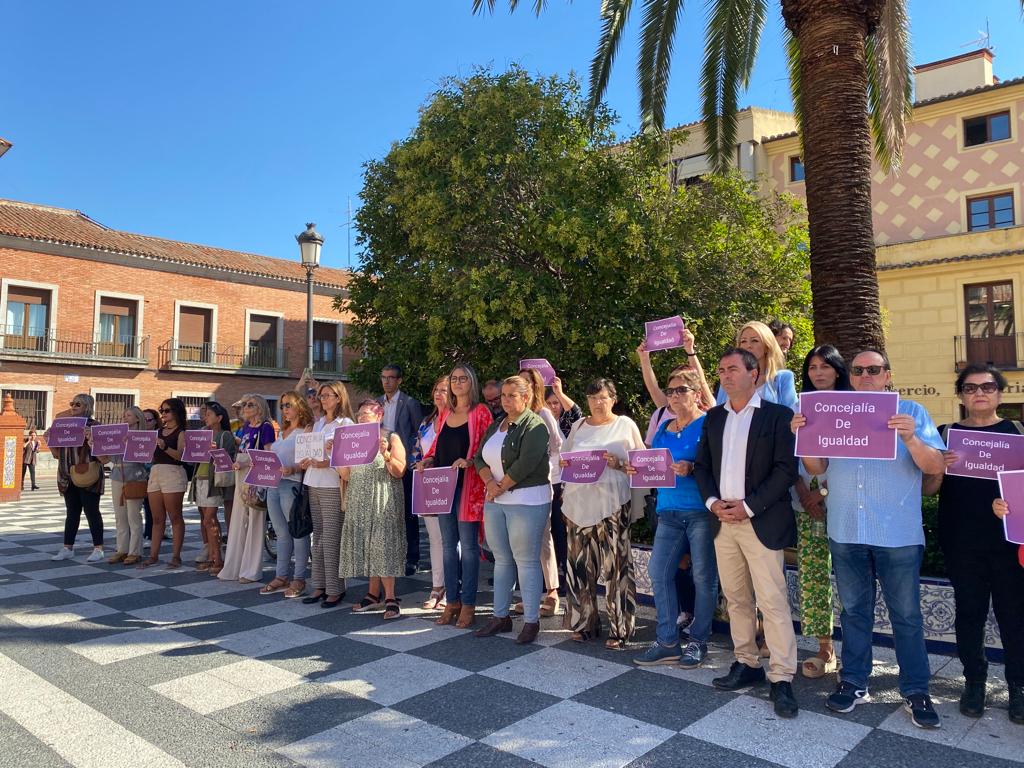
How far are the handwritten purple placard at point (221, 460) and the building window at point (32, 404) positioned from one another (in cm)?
2324

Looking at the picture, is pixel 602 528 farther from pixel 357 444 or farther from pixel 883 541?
pixel 357 444

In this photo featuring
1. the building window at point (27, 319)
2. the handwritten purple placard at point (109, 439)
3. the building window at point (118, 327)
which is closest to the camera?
the handwritten purple placard at point (109, 439)

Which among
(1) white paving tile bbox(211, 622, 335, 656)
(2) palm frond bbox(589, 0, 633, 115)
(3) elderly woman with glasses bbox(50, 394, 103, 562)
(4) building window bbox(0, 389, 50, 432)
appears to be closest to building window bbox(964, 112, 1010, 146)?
(2) palm frond bbox(589, 0, 633, 115)

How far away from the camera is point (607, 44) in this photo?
31.7ft

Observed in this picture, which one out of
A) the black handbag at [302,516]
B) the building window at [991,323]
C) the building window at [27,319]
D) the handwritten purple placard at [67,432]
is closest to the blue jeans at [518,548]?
the black handbag at [302,516]

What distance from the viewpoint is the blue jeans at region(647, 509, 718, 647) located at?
4.44 metres

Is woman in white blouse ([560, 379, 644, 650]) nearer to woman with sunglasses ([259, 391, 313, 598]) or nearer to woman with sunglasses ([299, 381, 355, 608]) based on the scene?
woman with sunglasses ([299, 381, 355, 608])

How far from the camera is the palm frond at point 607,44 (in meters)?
9.40

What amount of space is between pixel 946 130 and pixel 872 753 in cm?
Result: 2294

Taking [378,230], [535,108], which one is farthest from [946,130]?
[378,230]

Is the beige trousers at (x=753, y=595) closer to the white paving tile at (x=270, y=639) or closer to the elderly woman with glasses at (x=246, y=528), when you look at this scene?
the white paving tile at (x=270, y=639)

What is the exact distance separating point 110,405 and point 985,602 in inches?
1207

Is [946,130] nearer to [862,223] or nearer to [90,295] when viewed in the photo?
[862,223]

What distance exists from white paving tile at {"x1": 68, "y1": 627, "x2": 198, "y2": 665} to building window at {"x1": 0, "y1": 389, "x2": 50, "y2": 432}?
25199 millimetres
